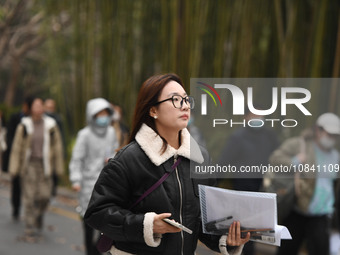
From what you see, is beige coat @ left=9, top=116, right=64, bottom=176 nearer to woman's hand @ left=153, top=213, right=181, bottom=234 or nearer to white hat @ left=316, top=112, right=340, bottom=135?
white hat @ left=316, top=112, right=340, bottom=135

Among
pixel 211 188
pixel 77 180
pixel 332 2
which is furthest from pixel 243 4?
pixel 211 188

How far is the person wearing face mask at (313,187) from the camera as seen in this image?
394cm

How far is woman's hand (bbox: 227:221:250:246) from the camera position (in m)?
2.36

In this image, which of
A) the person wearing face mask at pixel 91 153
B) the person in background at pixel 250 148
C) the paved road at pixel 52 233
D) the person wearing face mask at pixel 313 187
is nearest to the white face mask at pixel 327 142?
the person wearing face mask at pixel 313 187

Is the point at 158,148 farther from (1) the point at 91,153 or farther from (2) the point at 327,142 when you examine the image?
(1) the point at 91,153

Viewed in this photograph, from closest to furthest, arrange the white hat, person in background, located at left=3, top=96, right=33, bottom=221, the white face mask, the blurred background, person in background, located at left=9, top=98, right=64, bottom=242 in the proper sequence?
1. the white face mask
2. the white hat
3. the blurred background
4. person in background, located at left=9, top=98, right=64, bottom=242
5. person in background, located at left=3, top=96, right=33, bottom=221

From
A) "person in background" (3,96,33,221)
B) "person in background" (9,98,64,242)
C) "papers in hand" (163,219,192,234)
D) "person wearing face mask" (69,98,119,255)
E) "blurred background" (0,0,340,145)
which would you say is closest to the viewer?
"papers in hand" (163,219,192,234)

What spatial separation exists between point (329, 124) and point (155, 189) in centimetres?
189

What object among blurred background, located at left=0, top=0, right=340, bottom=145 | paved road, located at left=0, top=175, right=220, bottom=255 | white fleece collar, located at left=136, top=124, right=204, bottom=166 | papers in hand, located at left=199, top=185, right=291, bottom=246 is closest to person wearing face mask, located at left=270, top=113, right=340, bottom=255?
blurred background, located at left=0, top=0, right=340, bottom=145

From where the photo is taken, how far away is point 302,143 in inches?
171

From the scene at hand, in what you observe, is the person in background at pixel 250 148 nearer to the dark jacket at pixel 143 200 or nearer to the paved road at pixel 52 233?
the dark jacket at pixel 143 200

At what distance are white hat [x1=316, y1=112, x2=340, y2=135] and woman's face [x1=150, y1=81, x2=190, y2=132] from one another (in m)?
1.73

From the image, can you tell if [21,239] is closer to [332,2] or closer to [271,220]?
[332,2]

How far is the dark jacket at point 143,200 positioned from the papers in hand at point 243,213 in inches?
3.0
